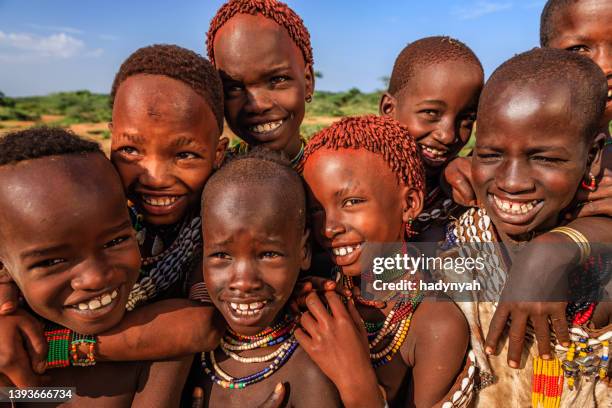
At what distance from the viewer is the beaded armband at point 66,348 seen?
1.93 metres

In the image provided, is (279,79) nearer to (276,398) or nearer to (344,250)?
(344,250)

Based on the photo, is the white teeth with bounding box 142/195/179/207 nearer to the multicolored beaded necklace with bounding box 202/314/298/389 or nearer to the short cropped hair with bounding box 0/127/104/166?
the short cropped hair with bounding box 0/127/104/166

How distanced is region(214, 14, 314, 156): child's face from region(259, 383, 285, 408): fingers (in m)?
1.44

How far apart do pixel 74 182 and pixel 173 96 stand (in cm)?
61

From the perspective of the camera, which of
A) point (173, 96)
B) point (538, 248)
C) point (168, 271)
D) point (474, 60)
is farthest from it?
point (474, 60)

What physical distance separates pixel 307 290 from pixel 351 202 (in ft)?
1.46

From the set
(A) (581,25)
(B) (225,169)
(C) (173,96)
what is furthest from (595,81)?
(C) (173,96)

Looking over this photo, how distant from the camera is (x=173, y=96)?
7.13 feet

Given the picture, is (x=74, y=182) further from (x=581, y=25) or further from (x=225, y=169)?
(x=581, y=25)

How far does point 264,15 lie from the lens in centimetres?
288

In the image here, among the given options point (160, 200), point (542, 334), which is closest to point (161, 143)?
point (160, 200)

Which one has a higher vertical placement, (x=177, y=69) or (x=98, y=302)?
(x=177, y=69)

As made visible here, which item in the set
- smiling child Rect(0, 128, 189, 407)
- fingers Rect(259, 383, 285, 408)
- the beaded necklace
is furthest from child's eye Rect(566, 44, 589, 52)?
smiling child Rect(0, 128, 189, 407)

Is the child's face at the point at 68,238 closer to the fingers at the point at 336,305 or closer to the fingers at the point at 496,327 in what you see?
the fingers at the point at 336,305
